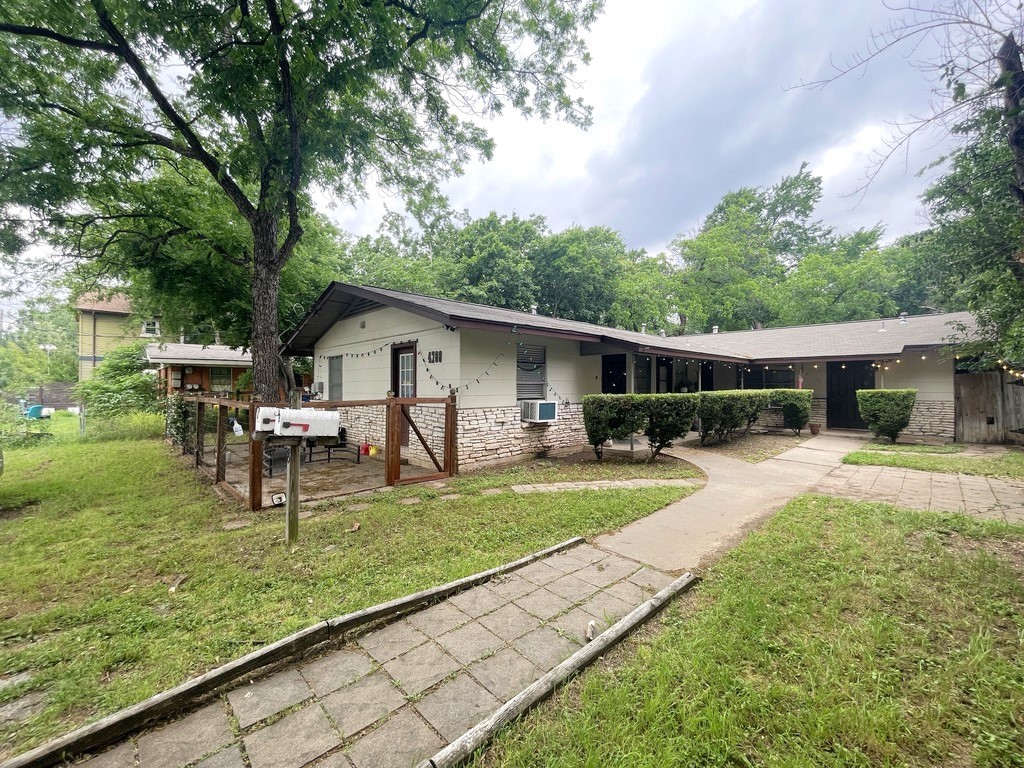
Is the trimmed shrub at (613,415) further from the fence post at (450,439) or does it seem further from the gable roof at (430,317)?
the fence post at (450,439)

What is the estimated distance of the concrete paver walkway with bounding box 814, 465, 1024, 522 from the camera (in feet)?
15.5

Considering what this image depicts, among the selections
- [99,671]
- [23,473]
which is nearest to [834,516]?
[99,671]

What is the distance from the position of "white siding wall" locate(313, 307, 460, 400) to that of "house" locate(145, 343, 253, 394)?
574 centimetres

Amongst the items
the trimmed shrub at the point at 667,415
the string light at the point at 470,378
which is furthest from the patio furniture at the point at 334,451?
the trimmed shrub at the point at 667,415

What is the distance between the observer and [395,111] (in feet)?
25.0

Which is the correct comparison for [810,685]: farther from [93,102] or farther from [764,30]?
[93,102]

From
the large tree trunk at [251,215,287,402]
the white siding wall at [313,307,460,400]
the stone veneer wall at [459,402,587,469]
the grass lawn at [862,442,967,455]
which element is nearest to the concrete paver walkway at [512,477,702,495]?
the stone veneer wall at [459,402,587,469]

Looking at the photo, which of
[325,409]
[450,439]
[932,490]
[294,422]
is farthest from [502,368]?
[932,490]

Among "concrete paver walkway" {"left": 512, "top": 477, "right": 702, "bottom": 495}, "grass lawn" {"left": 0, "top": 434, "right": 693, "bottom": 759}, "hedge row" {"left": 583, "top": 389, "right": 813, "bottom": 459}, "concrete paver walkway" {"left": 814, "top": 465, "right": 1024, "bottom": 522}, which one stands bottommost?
"grass lawn" {"left": 0, "top": 434, "right": 693, "bottom": 759}

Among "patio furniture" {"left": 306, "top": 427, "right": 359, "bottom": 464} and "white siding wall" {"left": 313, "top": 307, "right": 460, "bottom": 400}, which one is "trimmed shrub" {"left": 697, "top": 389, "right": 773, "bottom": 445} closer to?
"white siding wall" {"left": 313, "top": 307, "right": 460, "bottom": 400}

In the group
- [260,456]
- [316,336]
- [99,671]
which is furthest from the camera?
[316,336]

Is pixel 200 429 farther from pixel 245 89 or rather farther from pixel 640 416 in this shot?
pixel 640 416

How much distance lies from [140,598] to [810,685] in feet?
14.7

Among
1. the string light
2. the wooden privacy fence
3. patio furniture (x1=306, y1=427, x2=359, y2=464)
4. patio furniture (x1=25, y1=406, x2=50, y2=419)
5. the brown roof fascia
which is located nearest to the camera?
the wooden privacy fence
